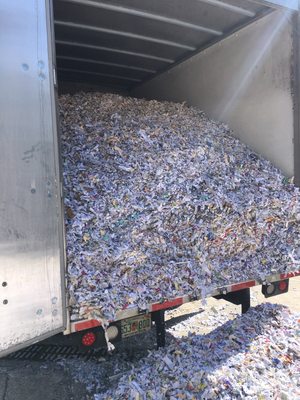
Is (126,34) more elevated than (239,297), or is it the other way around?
(126,34)

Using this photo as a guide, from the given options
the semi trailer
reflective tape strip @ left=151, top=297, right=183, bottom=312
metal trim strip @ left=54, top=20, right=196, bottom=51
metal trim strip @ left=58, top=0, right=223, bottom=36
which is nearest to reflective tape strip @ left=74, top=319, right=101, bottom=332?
the semi trailer

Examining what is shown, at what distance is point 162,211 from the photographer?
2.74 m

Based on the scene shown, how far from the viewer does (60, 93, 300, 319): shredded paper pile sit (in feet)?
7.69

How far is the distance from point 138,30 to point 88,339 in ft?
10.1

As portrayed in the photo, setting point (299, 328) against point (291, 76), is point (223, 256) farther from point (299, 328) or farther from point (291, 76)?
point (291, 76)

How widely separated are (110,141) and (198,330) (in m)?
2.23

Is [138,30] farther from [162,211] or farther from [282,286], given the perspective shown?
[282,286]

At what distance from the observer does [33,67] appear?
183 cm

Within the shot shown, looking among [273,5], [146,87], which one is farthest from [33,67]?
[146,87]

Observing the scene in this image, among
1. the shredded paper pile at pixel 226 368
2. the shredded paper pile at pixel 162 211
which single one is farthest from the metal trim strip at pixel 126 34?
the shredded paper pile at pixel 226 368

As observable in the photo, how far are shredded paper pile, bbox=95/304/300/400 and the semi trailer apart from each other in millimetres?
290

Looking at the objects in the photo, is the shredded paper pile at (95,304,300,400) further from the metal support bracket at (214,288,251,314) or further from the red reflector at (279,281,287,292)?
the red reflector at (279,281,287,292)

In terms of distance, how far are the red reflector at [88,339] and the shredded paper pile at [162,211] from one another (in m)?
0.25

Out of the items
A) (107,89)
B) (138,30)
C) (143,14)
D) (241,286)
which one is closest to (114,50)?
(138,30)
